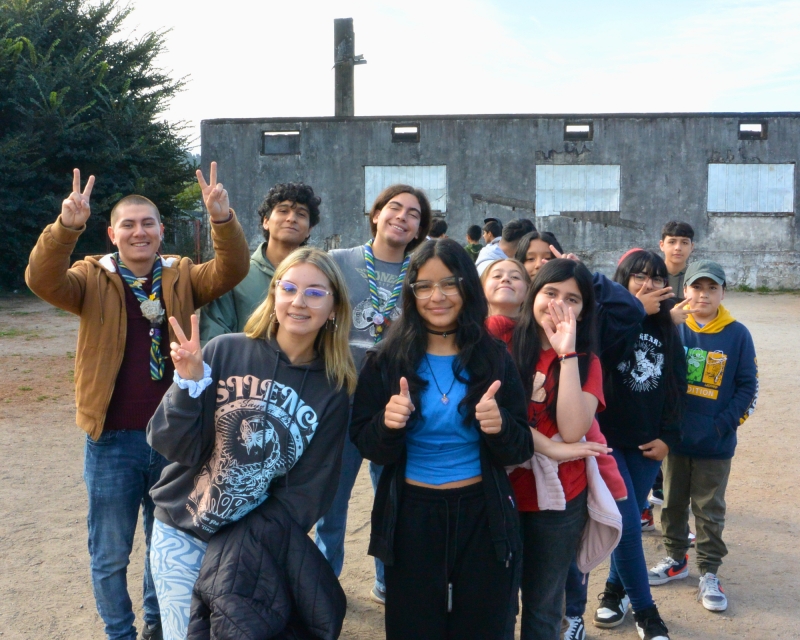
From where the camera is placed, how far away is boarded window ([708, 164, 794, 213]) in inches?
877

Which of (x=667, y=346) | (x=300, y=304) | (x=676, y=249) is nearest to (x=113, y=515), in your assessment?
(x=300, y=304)

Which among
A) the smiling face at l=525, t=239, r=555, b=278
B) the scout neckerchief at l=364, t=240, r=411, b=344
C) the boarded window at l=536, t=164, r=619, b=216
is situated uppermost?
the boarded window at l=536, t=164, r=619, b=216

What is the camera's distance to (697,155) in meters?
22.2

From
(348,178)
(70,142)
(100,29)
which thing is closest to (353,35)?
(348,178)

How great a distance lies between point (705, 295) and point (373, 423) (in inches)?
89.4

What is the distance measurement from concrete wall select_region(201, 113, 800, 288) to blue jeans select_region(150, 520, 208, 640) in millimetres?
20335

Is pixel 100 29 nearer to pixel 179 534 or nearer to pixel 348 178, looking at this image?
pixel 348 178

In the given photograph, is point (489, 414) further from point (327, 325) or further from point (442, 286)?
point (327, 325)

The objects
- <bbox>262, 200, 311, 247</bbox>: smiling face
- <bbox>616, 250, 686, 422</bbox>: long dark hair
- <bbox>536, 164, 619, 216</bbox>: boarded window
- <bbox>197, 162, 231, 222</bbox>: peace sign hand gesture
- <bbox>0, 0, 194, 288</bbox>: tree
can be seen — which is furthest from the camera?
<bbox>536, 164, 619, 216</bbox>: boarded window

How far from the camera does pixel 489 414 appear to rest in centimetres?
235

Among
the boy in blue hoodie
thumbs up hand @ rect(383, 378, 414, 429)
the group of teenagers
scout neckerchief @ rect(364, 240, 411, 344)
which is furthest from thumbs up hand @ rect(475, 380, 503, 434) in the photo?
the boy in blue hoodie

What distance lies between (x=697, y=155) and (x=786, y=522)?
1988 cm

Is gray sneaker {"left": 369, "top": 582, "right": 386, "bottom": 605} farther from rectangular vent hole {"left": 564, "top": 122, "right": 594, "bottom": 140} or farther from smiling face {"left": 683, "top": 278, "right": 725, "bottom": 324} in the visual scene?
rectangular vent hole {"left": 564, "top": 122, "right": 594, "bottom": 140}

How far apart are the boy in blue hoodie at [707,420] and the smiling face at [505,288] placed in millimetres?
1044
